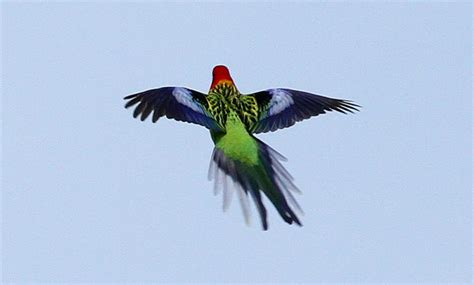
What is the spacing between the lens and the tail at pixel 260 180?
1004 cm

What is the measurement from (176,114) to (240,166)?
2.70 ft

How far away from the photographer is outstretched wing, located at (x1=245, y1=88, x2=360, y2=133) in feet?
36.3

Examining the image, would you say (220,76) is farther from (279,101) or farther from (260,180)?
(260,180)

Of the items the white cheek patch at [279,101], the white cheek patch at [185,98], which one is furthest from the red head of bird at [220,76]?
the white cheek patch at [185,98]

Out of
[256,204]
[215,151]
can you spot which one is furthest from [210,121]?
[256,204]

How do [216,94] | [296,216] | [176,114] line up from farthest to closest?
[216,94] < [176,114] < [296,216]

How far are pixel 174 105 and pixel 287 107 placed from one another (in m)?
1.22

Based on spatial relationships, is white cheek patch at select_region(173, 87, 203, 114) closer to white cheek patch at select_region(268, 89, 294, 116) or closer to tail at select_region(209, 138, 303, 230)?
tail at select_region(209, 138, 303, 230)

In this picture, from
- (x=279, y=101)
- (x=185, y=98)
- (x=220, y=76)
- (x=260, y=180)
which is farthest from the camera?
(x=220, y=76)

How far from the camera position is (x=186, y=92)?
36.3 ft

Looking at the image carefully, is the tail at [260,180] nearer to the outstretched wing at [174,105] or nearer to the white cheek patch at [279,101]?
the outstretched wing at [174,105]

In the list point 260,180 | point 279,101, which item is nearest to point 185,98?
point 279,101

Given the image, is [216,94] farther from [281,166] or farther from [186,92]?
[281,166]

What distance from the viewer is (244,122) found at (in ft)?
35.7
